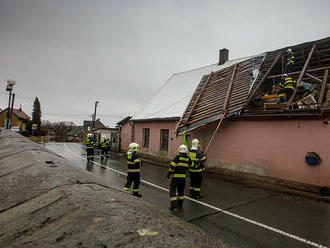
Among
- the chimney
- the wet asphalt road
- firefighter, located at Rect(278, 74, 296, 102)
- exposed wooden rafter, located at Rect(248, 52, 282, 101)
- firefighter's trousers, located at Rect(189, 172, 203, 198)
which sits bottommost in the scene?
the wet asphalt road

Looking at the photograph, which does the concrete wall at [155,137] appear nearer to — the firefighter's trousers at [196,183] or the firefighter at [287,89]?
the firefighter at [287,89]

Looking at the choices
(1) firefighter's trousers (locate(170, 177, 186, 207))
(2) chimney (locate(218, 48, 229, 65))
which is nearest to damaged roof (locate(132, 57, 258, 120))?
(2) chimney (locate(218, 48, 229, 65))

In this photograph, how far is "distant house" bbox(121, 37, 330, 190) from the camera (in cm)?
725

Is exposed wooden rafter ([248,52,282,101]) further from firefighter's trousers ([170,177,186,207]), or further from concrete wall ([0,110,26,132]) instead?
concrete wall ([0,110,26,132])

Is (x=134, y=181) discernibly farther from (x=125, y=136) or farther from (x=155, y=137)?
(x=125, y=136)

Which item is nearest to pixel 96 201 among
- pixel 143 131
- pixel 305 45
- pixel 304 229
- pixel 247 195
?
pixel 304 229

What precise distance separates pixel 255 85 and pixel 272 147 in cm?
343

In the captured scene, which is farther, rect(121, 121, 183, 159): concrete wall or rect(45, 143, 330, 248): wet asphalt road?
rect(121, 121, 183, 159): concrete wall

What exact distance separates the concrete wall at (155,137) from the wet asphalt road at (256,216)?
560 cm

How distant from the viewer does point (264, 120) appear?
28.3ft

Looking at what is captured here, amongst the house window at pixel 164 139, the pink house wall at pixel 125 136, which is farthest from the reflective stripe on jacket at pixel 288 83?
the pink house wall at pixel 125 136

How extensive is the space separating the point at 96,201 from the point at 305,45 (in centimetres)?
1355

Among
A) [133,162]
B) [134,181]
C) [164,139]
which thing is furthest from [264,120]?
[164,139]

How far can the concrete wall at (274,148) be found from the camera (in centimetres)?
704
